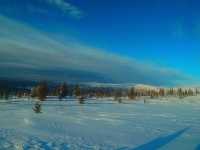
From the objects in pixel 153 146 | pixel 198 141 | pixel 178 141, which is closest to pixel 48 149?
pixel 153 146

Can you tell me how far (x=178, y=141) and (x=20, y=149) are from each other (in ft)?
31.2

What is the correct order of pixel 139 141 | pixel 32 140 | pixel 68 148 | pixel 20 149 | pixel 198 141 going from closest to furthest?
1. pixel 20 149
2. pixel 68 148
3. pixel 32 140
4. pixel 139 141
5. pixel 198 141

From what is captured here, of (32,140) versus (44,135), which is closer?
(32,140)

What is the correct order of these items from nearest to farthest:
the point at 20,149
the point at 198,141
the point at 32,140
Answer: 1. the point at 20,149
2. the point at 32,140
3. the point at 198,141

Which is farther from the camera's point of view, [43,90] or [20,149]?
[43,90]

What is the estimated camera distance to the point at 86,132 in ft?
64.3

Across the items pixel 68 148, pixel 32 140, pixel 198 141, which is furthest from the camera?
pixel 198 141

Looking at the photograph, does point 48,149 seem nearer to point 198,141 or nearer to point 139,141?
point 139,141

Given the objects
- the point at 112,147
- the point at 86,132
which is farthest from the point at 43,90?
the point at 112,147

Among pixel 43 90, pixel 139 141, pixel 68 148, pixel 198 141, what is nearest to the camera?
pixel 68 148

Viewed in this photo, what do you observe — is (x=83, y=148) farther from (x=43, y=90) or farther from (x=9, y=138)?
(x=43, y=90)

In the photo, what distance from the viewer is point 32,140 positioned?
49.9 feet

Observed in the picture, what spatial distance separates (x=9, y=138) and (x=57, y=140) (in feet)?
7.76

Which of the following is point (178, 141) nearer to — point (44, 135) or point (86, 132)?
point (86, 132)
